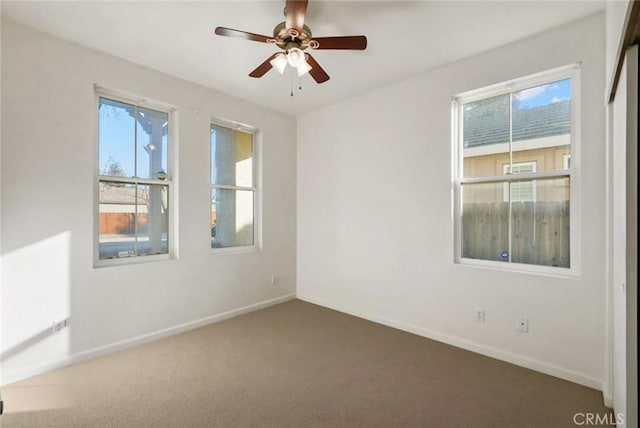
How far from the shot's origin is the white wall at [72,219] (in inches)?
94.4

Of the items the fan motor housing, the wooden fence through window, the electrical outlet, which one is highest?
the fan motor housing

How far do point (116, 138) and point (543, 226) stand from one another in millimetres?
4072

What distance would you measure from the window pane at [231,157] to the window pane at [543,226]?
3.17 m

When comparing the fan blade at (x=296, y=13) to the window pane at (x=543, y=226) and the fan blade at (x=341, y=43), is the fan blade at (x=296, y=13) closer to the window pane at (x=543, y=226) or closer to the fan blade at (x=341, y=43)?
the fan blade at (x=341, y=43)

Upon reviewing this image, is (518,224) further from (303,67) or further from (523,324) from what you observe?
(303,67)

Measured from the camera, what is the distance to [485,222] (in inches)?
117

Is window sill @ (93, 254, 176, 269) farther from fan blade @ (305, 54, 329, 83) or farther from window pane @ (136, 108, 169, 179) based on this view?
fan blade @ (305, 54, 329, 83)

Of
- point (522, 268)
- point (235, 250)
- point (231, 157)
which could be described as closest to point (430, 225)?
point (522, 268)

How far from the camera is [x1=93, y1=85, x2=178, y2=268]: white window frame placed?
2900mm

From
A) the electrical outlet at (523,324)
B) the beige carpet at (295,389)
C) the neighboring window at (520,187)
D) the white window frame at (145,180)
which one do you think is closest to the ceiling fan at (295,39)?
the white window frame at (145,180)

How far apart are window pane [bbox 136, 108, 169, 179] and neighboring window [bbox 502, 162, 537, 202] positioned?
349 centimetres

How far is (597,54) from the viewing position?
231 cm

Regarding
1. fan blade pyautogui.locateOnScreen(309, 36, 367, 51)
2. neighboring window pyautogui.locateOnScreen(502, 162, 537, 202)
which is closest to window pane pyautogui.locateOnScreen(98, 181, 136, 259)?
fan blade pyautogui.locateOnScreen(309, 36, 367, 51)

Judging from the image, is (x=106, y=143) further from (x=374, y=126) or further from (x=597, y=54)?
(x=597, y=54)
